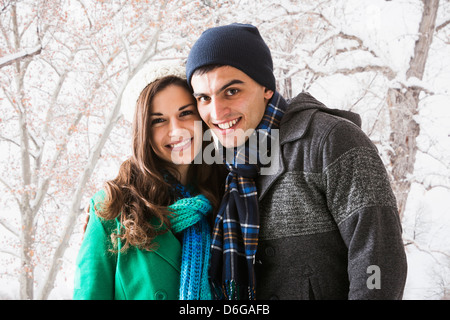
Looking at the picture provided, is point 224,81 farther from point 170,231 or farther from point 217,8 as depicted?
point 217,8

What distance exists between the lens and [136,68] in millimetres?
3193

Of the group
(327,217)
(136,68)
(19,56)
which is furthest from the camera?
(136,68)

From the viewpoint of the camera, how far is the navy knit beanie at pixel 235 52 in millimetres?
1356

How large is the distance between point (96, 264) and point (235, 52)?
3.21ft

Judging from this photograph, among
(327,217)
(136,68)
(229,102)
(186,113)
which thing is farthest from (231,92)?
(136,68)

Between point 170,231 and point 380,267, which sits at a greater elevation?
point 170,231

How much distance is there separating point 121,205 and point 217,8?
2672 millimetres

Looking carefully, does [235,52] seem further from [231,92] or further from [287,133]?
[287,133]

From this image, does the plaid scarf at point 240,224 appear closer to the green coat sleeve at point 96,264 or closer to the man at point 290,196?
the man at point 290,196

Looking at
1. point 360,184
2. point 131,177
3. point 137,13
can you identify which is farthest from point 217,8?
point 360,184

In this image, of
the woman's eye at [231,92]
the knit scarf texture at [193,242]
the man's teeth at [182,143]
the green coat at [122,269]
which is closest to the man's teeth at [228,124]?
the woman's eye at [231,92]

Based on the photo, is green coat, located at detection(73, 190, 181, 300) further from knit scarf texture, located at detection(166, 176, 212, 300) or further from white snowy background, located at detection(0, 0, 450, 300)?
white snowy background, located at detection(0, 0, 450, 300)

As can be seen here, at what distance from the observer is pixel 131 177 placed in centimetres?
155

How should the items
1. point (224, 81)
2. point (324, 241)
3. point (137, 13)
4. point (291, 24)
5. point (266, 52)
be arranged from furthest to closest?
point (291, 24), point (137, 13), point (266, 52), point (224, 81), point (324, 241)
